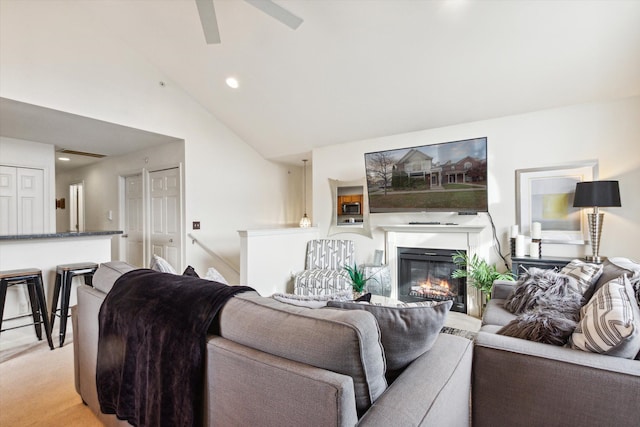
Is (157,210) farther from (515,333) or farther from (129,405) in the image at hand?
(515,333)

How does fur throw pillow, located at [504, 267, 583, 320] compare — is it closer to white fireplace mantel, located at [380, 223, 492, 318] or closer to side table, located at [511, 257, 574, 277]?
side table, located at [511, 257, 574, 277]

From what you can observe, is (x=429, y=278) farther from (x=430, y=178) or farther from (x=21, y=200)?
(x=21, y=200)

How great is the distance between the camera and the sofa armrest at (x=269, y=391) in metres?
0.70

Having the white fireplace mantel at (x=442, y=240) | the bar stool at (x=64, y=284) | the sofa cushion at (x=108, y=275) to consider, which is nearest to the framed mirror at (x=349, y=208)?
the white fireplace mantel at (x=442, y=240)

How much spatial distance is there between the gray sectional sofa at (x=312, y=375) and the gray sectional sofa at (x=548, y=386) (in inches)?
10.1

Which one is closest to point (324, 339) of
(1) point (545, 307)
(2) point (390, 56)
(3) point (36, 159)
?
(1) point (545, 307)

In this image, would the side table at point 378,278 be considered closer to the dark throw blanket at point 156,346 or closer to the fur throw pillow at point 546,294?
the fur throw pillow at point 546,294

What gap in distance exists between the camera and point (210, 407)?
3.15 ft

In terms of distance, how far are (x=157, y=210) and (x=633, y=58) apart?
219 inches

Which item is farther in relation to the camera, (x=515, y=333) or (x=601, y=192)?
(x=601, y=192)

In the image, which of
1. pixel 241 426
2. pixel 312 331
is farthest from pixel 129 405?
pixel 312 331

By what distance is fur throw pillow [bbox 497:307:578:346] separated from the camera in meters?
1.27

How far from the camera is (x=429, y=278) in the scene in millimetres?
3777

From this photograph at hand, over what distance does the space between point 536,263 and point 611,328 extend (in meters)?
2.06
